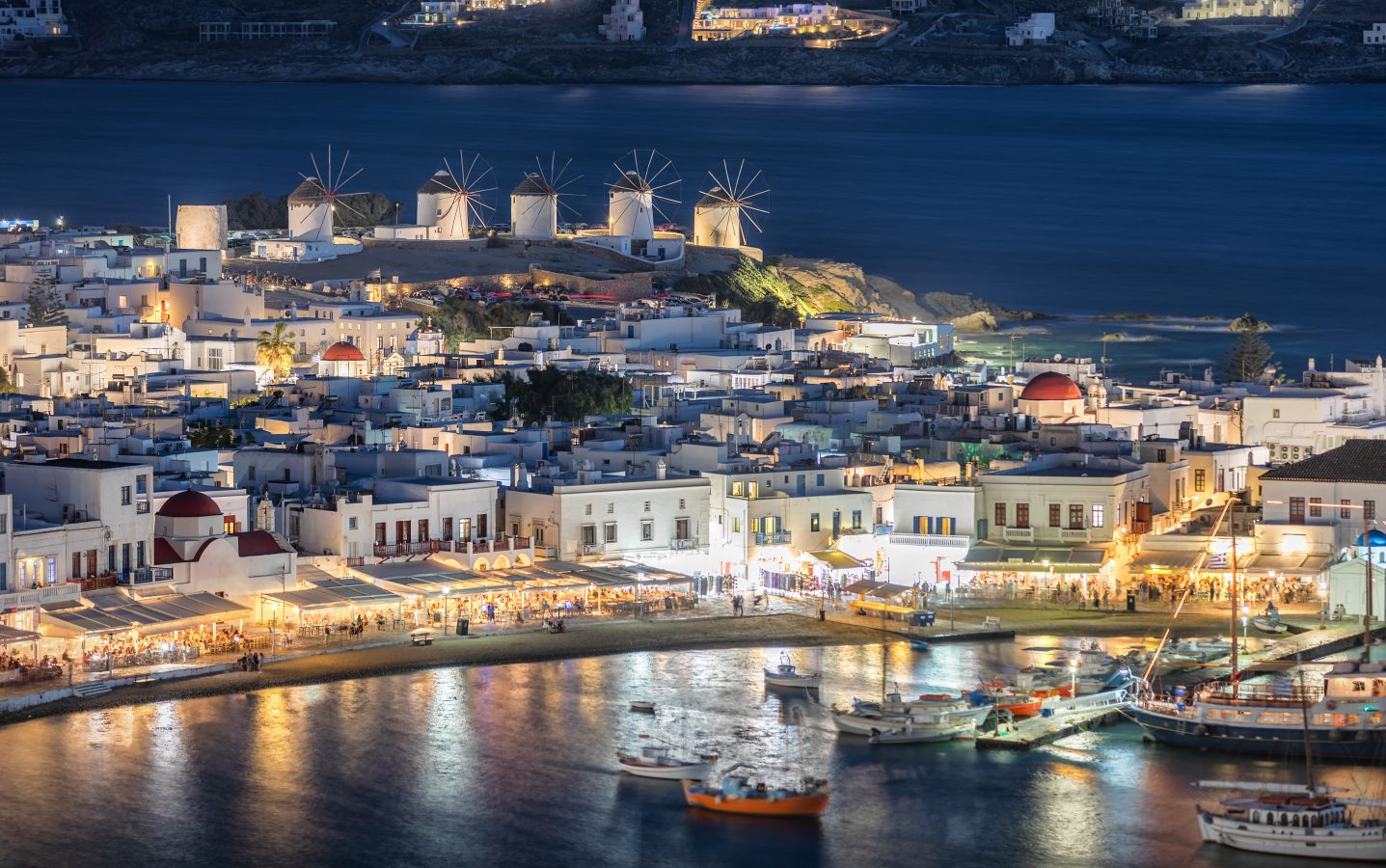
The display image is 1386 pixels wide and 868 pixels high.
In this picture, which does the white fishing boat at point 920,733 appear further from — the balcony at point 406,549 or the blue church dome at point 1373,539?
the balcony at point 406,549

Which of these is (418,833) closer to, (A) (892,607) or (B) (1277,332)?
(A) (892,607)

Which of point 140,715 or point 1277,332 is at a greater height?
point 1277,332

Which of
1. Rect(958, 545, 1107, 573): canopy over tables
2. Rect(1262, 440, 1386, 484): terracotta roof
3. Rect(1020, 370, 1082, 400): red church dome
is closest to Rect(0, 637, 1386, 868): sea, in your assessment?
Rect(958, 545, 1107, 573): canopy over tables

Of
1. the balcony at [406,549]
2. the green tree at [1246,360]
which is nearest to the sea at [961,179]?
the green tree at [1246,360]

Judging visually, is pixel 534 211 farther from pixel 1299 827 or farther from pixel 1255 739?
pixel 1299 827

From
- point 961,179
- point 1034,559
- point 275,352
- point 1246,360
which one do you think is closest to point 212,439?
point 1034,559

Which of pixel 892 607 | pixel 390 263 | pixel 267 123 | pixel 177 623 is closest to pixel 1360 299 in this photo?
pixel 390 263
